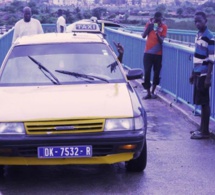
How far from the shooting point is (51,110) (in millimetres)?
6441

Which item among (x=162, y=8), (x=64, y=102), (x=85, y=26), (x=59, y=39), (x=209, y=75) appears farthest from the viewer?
(x=162, y=8)

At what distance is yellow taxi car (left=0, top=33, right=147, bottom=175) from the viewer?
20.6 ft

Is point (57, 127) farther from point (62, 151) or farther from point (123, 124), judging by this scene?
point (123, 124)

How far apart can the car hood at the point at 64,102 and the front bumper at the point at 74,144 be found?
0.67 feet

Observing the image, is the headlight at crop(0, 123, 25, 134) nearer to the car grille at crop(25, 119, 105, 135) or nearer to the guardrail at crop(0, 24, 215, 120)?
the car grille at crop(25, 119, 105, 135)

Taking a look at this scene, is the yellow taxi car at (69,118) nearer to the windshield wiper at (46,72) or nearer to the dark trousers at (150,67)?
the windshield wiper at (46,72)

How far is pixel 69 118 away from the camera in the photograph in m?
6.29

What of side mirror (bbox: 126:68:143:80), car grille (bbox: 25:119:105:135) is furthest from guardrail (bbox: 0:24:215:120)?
car grille (bbox: 25:119:105:135)

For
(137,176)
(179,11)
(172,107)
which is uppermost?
(179,11)

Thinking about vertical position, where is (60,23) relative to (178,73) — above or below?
below

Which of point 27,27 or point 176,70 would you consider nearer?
point 176,70

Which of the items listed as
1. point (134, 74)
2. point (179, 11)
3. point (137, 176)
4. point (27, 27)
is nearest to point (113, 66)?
point (134, 74)

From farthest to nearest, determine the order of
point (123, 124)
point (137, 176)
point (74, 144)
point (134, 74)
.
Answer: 1. point (134, 74)
2. point (137, 176)
3. point (123, 124)
4. point (74, 144)

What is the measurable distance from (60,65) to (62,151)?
68.8 inches
